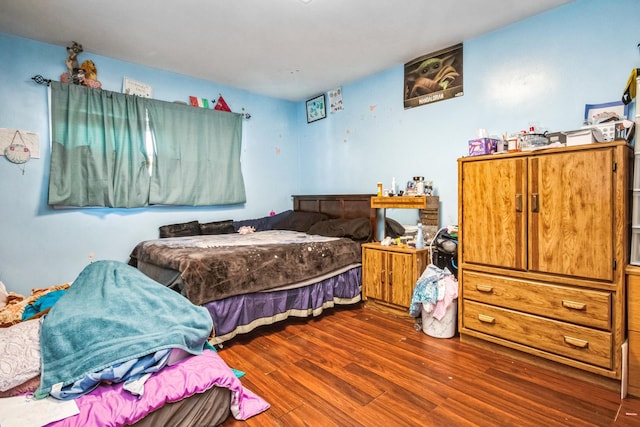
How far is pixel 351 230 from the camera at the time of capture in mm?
3516

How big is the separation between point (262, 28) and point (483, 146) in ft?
6.63

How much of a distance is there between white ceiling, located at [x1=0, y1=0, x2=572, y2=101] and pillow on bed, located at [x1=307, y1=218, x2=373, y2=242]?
5.61 ft

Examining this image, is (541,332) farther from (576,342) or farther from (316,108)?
(316,108)

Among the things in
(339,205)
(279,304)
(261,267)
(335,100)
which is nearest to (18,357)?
(261,267)

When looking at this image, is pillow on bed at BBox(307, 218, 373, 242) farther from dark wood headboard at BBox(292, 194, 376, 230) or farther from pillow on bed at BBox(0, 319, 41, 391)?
pillow on bed at BBox(0, 319, 41, 391)

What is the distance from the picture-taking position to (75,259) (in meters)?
3.21

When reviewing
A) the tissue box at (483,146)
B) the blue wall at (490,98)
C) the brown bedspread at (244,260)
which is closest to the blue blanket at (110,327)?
the brown bedspread at (244,260)

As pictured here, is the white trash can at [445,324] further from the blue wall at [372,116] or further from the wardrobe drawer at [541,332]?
Answer: the blue wall at [372,116]

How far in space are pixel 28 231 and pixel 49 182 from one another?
1.57 ft

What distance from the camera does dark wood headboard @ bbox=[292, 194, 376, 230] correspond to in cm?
375

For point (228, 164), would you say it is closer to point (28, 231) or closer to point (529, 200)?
point (28, 231)

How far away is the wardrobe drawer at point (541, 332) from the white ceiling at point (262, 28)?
89.4 inches

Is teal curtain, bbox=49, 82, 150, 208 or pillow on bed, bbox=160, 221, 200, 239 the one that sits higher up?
teal curtain, bbox=49, 82, 150, 208

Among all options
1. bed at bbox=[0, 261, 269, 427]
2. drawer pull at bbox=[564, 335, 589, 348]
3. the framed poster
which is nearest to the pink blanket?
bed at bbox=[0, 261, 269, 427]
